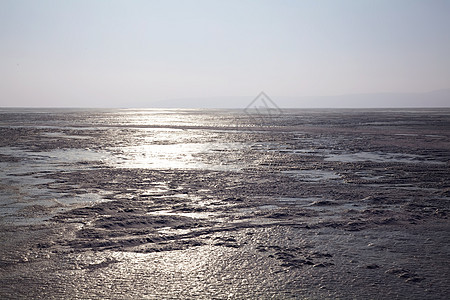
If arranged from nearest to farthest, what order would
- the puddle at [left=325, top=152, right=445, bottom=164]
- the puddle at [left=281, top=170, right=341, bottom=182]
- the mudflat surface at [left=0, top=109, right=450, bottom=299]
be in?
1. the mudflat surface at [left=0, top=109, right=450, bottom=299]
2. the puddle at [left=281, top=170, right=341, bottom=182]
3. the puddle at [left=325, top=152, right=445, bottom=164]

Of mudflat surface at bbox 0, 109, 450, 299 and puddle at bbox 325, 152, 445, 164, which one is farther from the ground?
puddle at bbox 325, 152, 445, 164

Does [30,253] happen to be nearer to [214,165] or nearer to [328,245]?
[328,245]

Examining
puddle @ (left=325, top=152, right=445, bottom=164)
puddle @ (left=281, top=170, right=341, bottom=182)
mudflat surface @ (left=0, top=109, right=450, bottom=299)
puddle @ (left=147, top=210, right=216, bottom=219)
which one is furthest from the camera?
puddle @ (left=325, top=152, right=445, bottom=164)

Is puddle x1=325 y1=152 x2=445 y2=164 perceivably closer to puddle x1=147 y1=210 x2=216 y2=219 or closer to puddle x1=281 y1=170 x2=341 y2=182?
puddle x1=281 y1=170 x2=341 y2=182

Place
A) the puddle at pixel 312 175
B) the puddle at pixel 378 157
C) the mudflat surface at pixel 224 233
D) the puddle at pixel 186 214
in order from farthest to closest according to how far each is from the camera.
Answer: the puddle at pixel 378 157 → the puddle at pixel 312 175 → the puddle at pixel 186 214 → the mudflat surface at pixel 224 233

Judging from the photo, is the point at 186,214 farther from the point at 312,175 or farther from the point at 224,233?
the point at 312,175

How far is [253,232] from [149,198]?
9.97 ft

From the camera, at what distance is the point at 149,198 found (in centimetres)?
842

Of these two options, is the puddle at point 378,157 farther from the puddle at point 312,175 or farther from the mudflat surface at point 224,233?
the puddle at point 312,175

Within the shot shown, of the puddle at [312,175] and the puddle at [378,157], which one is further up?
the puddle at [378,157]

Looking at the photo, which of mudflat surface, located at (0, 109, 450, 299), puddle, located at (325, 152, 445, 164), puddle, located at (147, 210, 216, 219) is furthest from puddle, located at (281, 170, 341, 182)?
puddle, located at (147, 210, 216, 219)

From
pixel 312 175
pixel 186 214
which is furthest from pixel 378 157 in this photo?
pixel 186 214

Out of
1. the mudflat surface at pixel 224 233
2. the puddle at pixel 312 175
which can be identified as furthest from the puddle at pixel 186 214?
the puddle at pixel 312 175

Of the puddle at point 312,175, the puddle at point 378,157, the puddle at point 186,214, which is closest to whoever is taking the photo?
the puddle at point 186,214
